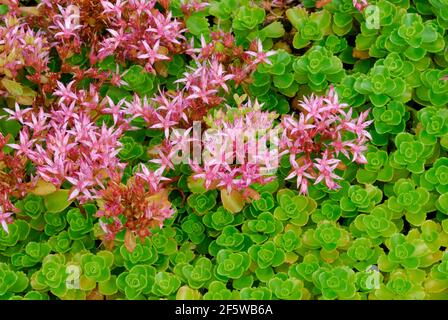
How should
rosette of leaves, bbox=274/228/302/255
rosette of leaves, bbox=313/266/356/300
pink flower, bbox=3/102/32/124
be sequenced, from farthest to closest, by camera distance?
1. pink flower, bbox=3/102/32/124
2. rosette of leaves, bbox=274/228/302/255
3. rosette of leaves, bbox=313/266/356/300

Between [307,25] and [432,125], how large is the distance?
44 centimetres

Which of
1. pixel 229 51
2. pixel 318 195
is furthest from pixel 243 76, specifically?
pixel 318 195

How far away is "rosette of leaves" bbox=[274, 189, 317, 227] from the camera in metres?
1.76

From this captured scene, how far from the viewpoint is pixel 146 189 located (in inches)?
69.4

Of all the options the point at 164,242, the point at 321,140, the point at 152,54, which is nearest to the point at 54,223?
the point at 164,242

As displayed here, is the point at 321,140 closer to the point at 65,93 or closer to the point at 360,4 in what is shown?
the point at 360,4

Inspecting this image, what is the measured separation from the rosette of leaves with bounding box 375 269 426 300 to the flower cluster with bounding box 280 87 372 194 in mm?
264

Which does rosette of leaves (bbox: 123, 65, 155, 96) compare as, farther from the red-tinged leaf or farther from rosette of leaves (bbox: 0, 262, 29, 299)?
rosette of leaves (bbox: 0, 262, 29, 299)

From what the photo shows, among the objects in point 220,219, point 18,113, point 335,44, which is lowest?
point 220,219

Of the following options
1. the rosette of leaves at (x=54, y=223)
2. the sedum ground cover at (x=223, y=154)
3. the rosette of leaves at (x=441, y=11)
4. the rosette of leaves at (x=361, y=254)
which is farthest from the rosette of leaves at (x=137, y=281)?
the rosette of leaves at (x=441, y=11)

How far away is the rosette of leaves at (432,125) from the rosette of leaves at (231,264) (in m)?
0.55

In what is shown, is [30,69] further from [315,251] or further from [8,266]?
[315,251]

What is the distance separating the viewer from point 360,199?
1.75m

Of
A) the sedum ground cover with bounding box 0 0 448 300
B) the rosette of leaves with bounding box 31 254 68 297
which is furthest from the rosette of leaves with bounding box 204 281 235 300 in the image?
the rosette of leaves with bounding box 31 254 68 297
